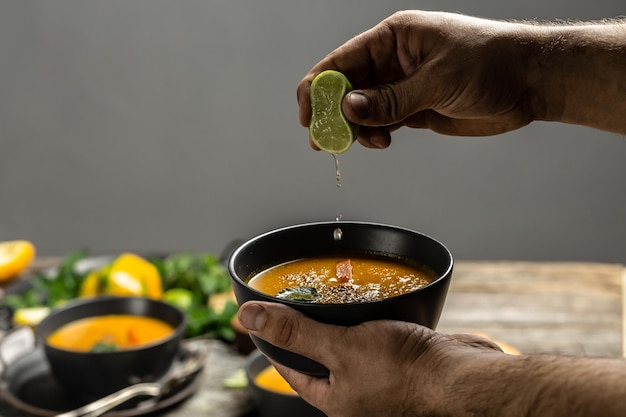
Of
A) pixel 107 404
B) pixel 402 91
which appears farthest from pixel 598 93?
pixel 107 404

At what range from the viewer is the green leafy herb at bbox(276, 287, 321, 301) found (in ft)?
3.83

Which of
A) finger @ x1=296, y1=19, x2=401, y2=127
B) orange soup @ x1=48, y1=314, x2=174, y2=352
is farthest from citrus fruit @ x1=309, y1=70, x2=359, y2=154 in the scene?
orange soup @ x1=48, y1=314, x2=174, y2=352

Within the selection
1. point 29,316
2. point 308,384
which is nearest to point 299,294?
point 308,384

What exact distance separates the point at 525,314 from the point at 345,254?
1274 mm

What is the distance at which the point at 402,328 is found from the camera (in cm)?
113

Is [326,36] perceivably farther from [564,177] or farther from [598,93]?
[598,93]

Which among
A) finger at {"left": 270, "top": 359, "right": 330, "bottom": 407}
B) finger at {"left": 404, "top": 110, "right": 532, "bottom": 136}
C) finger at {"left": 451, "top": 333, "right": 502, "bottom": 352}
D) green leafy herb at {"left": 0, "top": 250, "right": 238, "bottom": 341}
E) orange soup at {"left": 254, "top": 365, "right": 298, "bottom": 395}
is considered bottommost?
orange soup at {"left": 254, "top": 365, "right": 298, "bottom": 395}

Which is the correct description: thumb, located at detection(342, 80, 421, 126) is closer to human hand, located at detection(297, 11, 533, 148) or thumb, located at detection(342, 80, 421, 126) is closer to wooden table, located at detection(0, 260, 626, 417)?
human hand, located at detection(297, 11, 533, 148)

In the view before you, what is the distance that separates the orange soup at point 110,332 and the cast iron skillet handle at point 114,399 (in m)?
0.12

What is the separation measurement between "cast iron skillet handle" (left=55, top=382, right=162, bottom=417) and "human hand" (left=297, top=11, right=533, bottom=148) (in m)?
0.87

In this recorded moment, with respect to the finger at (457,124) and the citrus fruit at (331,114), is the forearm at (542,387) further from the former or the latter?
the finger at (457,124)

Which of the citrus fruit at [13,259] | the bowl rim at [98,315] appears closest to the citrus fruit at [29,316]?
the bowl rim at [98,315]

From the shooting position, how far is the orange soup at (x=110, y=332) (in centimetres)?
214

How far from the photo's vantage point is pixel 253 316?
1146 mm
